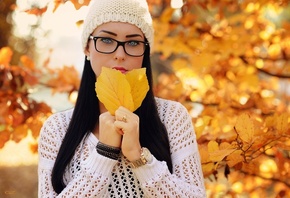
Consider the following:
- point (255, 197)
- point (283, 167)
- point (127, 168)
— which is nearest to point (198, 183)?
point (127, 168)

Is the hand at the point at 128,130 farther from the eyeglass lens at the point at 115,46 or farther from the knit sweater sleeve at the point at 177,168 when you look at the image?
the eyeglass lens at the point at 115,46

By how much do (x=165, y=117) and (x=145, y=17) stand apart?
351 millimetres

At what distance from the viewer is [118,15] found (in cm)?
175

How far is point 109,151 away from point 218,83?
1.97 m

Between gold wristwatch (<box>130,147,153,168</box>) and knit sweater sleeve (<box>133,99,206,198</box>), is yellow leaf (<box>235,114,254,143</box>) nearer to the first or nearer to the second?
knit sweater sleeve (<box>133,99,206,198</box>)

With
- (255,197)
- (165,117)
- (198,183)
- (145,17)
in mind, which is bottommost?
(255,197)

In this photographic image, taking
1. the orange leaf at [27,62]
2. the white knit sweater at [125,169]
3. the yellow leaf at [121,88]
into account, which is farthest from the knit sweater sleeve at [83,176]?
the orange leaf at [27,62]

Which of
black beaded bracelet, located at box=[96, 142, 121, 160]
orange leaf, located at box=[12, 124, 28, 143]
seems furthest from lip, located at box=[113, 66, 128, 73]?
orange leaf, located at box=[12, 124, 28, 143]

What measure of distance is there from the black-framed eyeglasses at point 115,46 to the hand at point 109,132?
0.72ft

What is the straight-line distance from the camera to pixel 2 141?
256 centimetres

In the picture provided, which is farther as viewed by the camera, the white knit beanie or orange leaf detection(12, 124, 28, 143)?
orange leaf detection(12, 124, 28, 143)

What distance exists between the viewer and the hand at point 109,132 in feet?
5.32

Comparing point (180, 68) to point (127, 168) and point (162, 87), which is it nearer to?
point (162, 87)

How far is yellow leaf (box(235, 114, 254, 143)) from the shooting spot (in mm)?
1846
